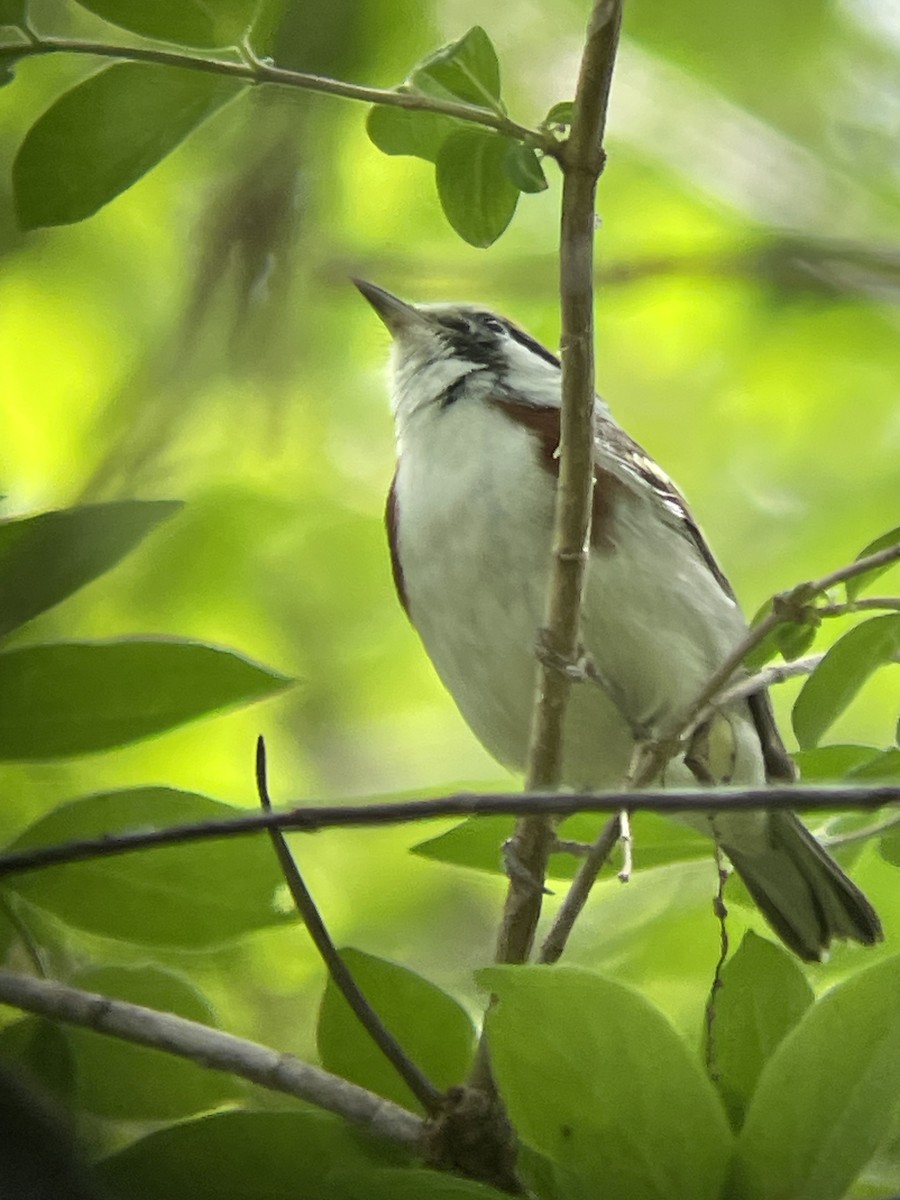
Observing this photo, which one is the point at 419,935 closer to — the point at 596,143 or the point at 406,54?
the point at 406,54

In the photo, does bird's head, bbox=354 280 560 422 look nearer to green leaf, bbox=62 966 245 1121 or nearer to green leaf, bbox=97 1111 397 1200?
green leaf, bbox=62 966 245 1121

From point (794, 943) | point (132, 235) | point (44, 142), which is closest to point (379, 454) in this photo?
point (132, 235)

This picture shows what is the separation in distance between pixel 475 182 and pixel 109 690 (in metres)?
0.78

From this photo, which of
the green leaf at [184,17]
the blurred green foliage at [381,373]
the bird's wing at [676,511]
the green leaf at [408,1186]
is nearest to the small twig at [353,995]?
the green leaf at [408,1186]

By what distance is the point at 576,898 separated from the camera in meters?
1.97

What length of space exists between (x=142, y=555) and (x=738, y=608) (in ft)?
4.33

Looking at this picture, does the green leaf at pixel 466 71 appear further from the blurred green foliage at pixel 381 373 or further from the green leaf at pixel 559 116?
the blurred green foliage at pixel 381 373

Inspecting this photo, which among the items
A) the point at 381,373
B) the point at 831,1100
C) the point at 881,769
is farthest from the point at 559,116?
the point at 381,373

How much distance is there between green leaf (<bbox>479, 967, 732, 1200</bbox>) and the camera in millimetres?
1453

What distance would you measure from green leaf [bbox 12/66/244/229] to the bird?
130 centimetres

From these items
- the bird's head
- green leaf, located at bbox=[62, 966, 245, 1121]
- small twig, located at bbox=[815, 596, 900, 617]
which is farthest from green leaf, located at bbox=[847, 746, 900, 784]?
the bird's head

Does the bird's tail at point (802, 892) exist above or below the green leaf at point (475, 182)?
below

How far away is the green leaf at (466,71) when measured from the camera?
177 cm

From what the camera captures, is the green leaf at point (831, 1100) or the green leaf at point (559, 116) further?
the green leaf at point (559, 116)
